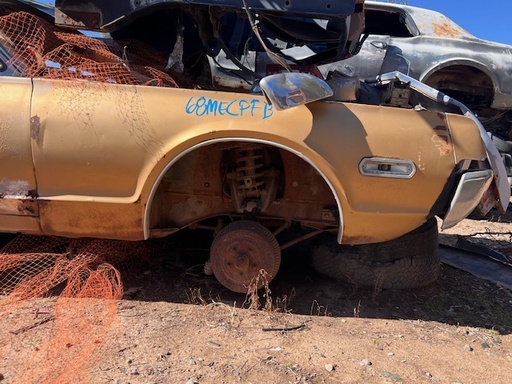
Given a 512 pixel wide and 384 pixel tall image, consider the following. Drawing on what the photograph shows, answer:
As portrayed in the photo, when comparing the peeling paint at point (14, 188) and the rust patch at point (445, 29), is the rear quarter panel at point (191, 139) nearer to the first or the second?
the peeling paint at point (14, 188)

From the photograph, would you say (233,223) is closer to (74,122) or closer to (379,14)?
(74,122)

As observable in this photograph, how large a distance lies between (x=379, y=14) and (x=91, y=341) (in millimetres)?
4482

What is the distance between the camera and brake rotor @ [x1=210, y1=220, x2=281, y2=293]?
312cm

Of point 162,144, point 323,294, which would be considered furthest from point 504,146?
point 162,144

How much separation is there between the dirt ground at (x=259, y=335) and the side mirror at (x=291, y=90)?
4.15 ft

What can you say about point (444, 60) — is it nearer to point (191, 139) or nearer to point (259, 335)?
point (191, 139)

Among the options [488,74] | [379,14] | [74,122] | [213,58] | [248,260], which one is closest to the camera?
[74,122]

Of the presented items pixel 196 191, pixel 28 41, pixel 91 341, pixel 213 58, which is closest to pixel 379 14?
pixel 213 58

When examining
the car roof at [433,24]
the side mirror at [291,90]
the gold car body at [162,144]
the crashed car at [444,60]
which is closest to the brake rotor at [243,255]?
the gold car body at [162,144]

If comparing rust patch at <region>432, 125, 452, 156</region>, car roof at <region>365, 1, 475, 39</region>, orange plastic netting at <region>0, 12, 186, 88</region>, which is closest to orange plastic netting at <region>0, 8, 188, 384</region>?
orange plastic netting at <region>0, 12, 186, 88</region>

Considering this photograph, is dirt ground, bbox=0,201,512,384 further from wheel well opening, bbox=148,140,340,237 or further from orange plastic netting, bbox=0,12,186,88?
orange plastic netting, bbox=0,12,186,88

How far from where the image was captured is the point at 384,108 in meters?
2.88

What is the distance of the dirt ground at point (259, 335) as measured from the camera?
2.38 m

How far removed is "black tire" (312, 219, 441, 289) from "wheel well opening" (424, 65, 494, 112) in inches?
150
